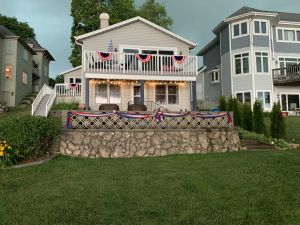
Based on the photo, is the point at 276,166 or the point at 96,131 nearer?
the point at 276,166

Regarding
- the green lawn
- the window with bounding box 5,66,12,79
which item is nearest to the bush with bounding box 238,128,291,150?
the green lawn

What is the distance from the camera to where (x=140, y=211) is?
16.1ft

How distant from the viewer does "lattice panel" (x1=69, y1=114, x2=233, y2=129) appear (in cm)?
1158

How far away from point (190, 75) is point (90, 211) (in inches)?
541

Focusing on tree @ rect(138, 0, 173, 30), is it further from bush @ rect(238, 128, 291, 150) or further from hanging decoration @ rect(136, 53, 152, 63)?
bush @ rect(238, 128, 291, 150)

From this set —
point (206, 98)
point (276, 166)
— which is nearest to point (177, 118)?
point (276, 166)

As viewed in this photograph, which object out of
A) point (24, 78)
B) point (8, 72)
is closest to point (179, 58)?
point (8, 72)

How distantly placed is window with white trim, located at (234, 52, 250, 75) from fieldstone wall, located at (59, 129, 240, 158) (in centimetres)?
1491

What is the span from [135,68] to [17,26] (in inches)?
1413

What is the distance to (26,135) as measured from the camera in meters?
9.09

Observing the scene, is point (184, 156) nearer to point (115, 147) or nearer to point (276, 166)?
point (115, 147)

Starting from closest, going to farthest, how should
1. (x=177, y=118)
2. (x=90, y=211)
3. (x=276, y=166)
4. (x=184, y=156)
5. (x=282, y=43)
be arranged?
1. (x=90, y=211)
2. (x=276, y=166)
3. (x=184, y=156)
4. (x=177, y=118)
5. (x=282, y=43)

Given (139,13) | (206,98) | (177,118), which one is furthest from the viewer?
(139,13)

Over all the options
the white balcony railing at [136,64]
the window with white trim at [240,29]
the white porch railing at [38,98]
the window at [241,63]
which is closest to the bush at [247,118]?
the white balcony railing at [136,64]
